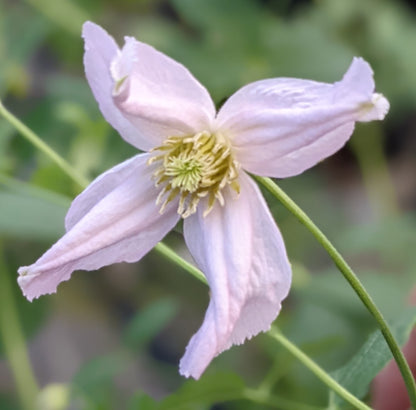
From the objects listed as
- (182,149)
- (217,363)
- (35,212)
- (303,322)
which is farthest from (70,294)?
(182,149)

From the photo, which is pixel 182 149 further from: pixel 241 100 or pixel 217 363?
pixel 217 363

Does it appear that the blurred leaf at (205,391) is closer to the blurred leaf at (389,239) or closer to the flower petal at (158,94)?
the flower petal at (158,94)

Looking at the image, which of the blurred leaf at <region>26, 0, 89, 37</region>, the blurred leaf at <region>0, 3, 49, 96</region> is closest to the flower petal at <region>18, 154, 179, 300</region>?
the blurred leaf at <region>0, 3, 49, 96</region>

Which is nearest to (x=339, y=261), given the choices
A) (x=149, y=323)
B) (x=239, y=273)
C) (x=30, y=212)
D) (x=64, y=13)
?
(x=239, y=273)

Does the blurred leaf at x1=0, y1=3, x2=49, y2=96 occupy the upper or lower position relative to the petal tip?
lower

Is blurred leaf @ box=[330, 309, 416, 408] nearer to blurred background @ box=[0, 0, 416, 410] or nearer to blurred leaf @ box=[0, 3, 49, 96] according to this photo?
blurred background @ box=[0, 0, 416, 410]

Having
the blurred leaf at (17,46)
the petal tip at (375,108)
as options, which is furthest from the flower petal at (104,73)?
the blurred leaf at (17,46)
